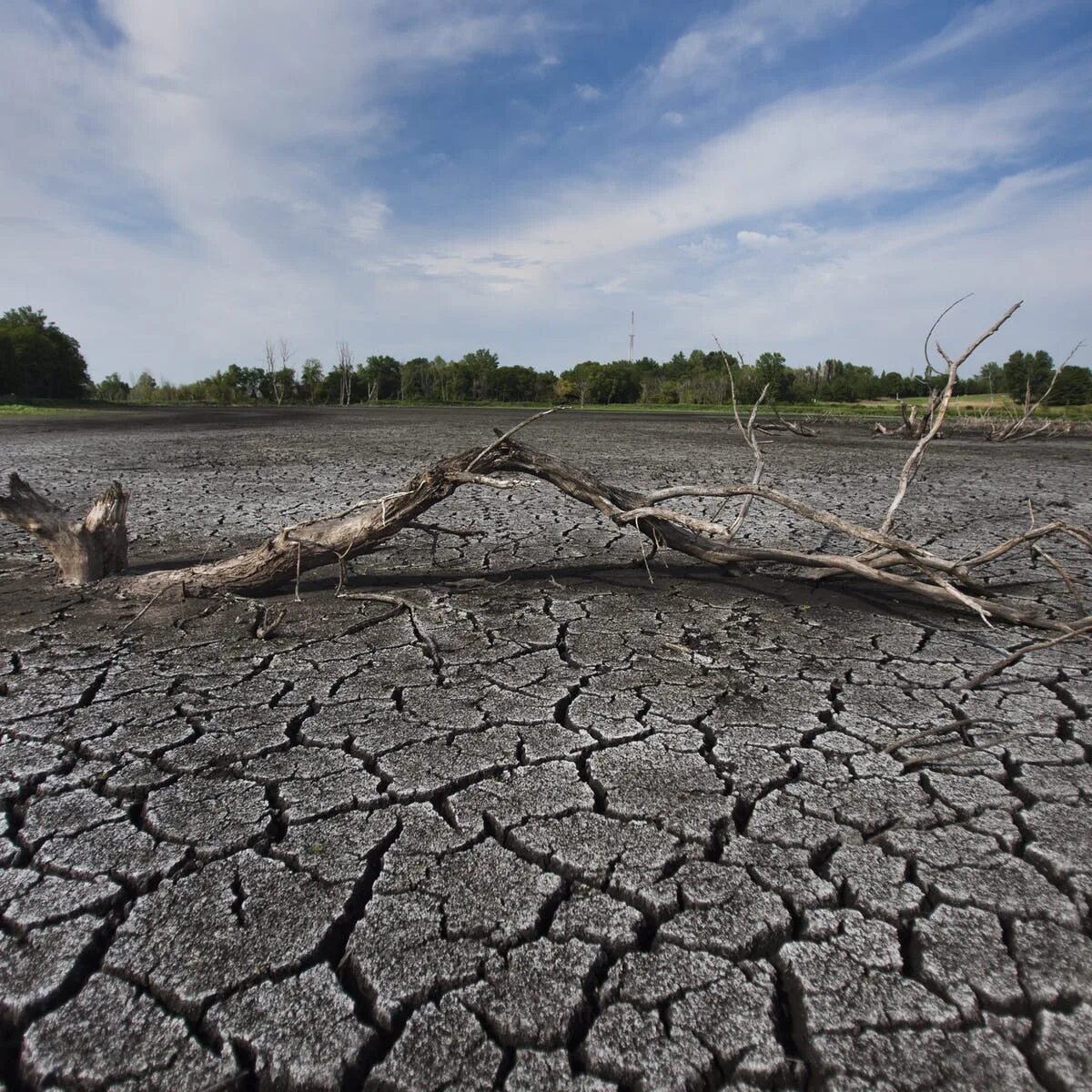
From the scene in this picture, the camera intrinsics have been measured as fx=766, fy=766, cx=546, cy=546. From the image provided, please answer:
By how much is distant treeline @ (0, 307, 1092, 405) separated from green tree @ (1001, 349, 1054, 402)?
0.09 meters

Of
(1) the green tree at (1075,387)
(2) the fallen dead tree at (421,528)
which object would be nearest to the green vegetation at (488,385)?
(1) the green tree at (1075,387)

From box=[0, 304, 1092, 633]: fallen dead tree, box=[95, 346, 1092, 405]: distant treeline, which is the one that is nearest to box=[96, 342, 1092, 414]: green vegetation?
box=[95, 346, 1092, 405]: distant treeline

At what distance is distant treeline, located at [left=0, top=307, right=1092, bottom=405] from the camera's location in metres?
49.1

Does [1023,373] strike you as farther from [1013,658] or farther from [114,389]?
[114,389]

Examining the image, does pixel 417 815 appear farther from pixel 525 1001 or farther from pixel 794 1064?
pixel 794 1064

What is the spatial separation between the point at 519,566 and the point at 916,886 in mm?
3713

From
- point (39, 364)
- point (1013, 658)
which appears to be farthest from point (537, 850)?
point (39, 364)

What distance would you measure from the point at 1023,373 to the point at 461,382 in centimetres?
5696

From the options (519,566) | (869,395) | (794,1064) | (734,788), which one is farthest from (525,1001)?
(869,395)

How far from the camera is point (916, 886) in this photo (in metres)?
2.01

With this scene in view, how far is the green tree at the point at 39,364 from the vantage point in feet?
163

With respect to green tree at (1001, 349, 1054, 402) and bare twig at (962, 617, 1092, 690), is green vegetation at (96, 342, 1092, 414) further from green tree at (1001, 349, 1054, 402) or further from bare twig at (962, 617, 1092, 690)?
bare twig at (962, 617, 1092, 690)

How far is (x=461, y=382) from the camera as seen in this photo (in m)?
81.2

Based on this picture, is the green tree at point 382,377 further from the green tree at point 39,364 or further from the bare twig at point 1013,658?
the bare twig at point 1013,658
